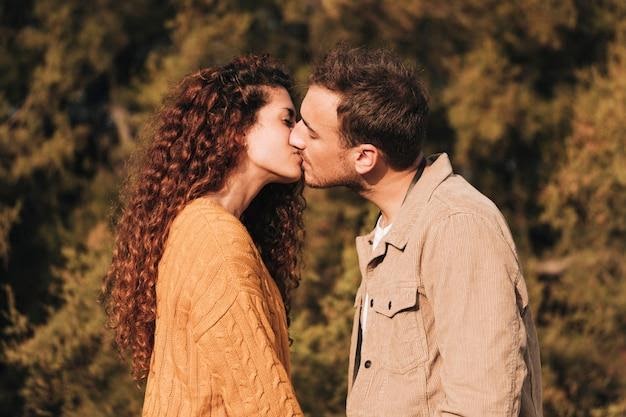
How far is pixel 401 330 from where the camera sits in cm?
253

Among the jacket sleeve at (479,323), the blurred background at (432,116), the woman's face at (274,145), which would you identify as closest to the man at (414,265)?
the jacket sleeve at (479,323)

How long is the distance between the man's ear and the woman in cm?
37

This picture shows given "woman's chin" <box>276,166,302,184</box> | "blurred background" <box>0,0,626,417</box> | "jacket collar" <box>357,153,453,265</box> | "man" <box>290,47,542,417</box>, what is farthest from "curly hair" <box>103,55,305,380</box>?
"blurred background" <box>0,0,626,417</box>

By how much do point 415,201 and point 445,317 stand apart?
0.37 m

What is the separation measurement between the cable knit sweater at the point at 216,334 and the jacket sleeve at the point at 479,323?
47cm

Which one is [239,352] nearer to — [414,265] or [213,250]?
[213,250]

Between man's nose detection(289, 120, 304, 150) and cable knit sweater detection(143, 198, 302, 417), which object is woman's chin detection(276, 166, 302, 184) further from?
cable knit sweater detection(143, 198, 302, 417)

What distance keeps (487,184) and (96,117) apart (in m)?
4.39

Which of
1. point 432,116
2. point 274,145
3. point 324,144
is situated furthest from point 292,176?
point 432,116

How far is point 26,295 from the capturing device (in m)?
9.63

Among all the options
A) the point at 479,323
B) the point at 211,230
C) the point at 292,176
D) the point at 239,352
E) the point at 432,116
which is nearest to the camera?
the point at 479,323

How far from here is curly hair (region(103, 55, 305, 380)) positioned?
297 centimetres

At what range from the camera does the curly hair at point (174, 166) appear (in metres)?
2.97

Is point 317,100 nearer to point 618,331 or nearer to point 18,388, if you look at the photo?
point 18,388
